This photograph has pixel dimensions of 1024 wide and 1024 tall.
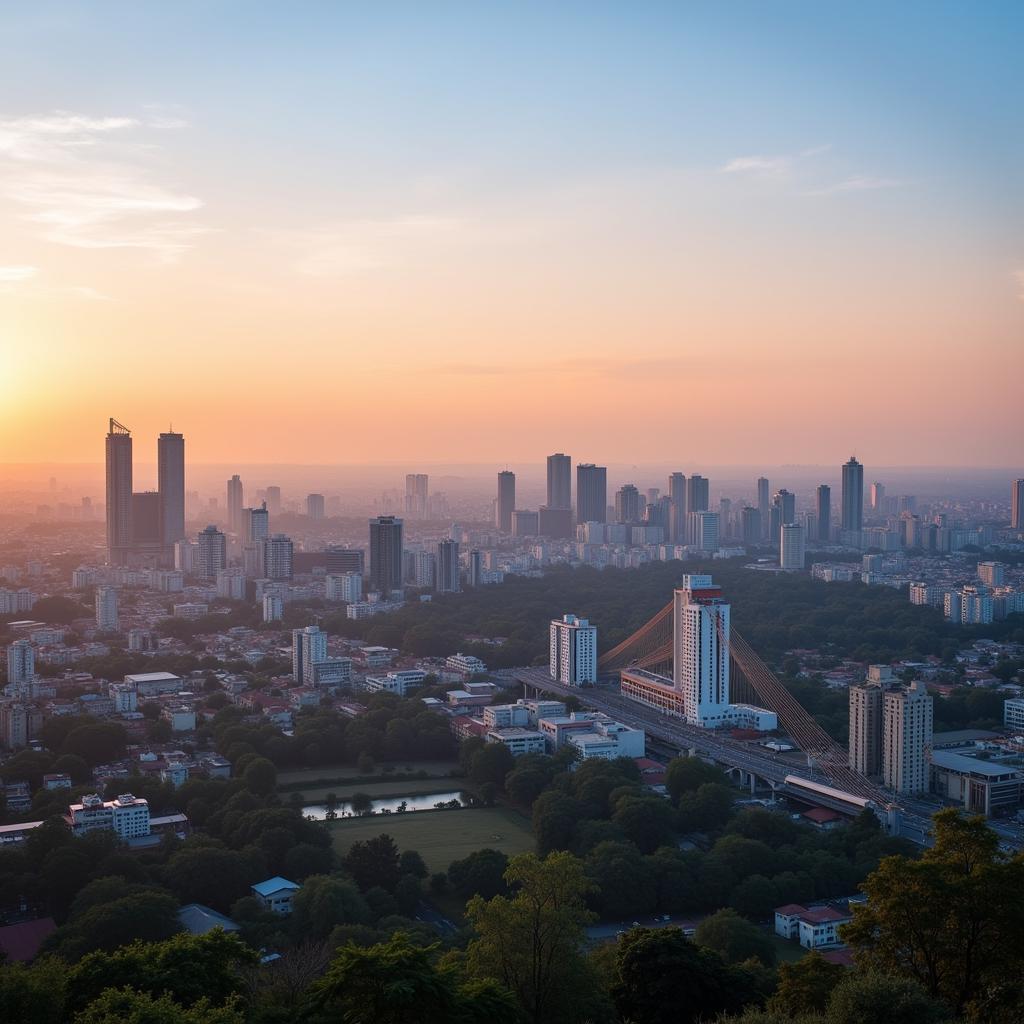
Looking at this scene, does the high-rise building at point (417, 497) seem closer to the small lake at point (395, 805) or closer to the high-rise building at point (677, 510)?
the high-rise building at point (677, 510)

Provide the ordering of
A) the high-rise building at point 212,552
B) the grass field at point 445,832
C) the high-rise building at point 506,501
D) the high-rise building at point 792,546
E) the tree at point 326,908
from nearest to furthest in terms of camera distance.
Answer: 1. the tree at point 326,908
2. the grass field at point 445,832
3. the high-rise building at point 212,552
4. the high-rise building at point 792,546
5. the high-rise building at point 506,501

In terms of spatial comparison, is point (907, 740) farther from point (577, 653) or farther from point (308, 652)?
point (308, 652)

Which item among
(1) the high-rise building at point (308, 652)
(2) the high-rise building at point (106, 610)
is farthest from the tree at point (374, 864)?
(2) the high-rise building at point (106, 610)

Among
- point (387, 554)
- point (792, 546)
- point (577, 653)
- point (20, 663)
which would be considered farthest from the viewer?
point (792, 546)

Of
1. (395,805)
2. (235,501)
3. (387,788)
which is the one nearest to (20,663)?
(387,788)

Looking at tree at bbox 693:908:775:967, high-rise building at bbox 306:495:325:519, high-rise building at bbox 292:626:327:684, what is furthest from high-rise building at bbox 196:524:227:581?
tree at bbox 693:908:775:967

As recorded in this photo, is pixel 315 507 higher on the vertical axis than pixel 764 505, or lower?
lower

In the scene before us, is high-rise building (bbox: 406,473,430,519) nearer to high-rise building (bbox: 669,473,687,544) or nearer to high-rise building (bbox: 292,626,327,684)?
high-rise building (bbox: 669,473,687,544)
